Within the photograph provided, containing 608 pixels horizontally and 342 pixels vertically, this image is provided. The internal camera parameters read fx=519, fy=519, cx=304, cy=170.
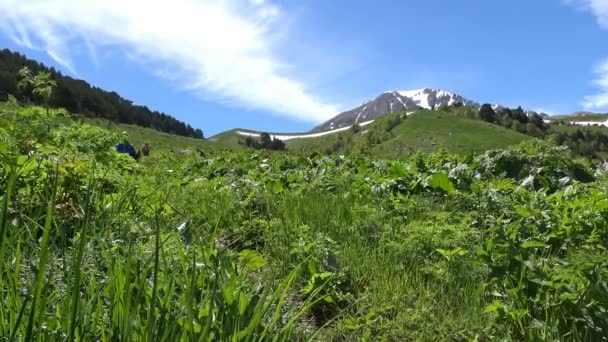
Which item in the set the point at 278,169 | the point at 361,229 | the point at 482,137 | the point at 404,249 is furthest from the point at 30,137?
the point at 482,137

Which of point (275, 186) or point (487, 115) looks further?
point (487, 115)

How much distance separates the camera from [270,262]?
191 inches

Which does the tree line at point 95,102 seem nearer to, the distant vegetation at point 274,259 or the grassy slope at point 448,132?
the grassy slope at point 448,132

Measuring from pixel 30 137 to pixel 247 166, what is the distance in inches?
289

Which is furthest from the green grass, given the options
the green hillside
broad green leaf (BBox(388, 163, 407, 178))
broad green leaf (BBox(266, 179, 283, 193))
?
broad green leaf (BBox(388, 163, 407, 178))

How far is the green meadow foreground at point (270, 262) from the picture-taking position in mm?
2318

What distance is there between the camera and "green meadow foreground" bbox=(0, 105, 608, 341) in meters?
2.32

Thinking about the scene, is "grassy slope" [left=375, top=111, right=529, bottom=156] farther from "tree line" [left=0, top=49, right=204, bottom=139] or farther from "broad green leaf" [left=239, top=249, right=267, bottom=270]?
"broad green leaf" [left=239, top=249, right=267, bottom=270]

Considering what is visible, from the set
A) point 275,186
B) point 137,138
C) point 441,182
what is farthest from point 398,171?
point 137,138

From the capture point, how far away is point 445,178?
26.9 feet

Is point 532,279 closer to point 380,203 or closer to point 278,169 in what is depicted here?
point 380,203

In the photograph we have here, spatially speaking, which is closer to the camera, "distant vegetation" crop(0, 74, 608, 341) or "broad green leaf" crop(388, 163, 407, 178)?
"distant vegetation" crop(0, 74, 608, 341)

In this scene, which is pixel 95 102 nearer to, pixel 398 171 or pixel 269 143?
pixel 269 143

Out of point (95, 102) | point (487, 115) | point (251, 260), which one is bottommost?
point (251, 260)
